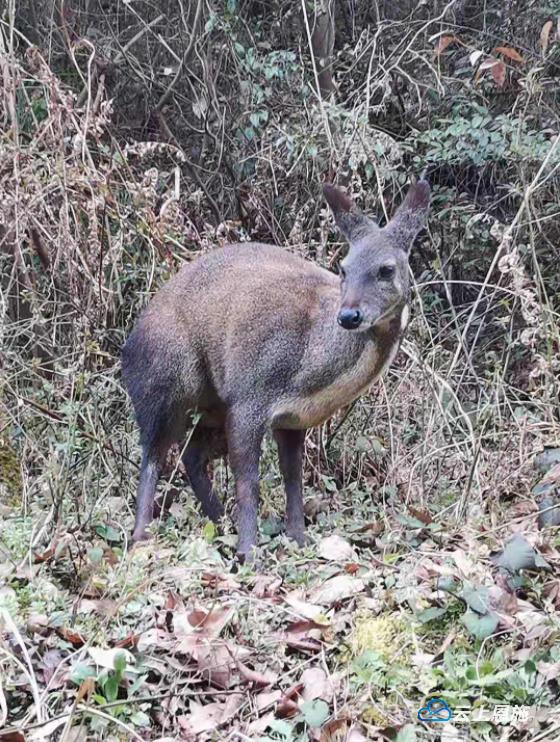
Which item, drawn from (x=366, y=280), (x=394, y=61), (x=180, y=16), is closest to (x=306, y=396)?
(x=366, y=280)

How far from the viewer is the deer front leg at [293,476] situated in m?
5.62

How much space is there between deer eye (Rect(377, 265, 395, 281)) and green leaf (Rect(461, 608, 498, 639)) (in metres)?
1.79

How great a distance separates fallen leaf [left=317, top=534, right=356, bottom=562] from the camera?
5.12 metres

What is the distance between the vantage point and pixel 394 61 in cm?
837

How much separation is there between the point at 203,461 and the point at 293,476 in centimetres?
65

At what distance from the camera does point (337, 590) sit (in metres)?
4.62

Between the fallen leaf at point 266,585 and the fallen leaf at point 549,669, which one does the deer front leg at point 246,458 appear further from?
the fallen leaf at point 549,669

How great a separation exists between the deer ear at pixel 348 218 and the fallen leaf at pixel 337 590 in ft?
5.88

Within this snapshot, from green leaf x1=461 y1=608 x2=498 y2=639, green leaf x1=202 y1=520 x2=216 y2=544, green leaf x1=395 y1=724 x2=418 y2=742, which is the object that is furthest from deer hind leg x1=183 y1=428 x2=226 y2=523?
green leaf x1=395 y1=724 x2=418 y2=742

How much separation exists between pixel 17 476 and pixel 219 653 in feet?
9.01

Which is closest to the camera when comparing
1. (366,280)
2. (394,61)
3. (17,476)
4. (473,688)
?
(473,688)

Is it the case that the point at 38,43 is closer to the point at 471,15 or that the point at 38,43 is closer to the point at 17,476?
the point at 471,15

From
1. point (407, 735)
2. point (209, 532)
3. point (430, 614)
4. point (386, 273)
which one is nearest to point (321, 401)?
point (386, 273)

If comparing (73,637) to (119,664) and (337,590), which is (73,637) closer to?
(119,664)
